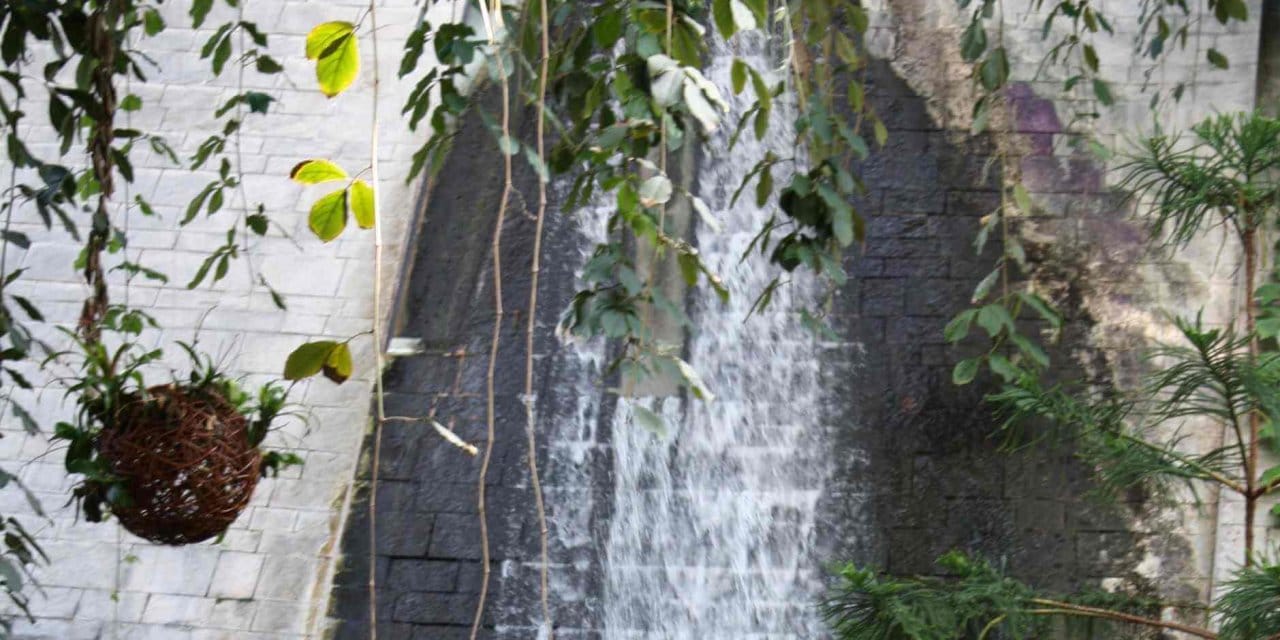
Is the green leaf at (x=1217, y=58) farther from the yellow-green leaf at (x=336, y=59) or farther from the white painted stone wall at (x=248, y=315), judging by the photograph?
the yellow-green leaf at (x=336, y=59)

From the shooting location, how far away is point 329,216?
1815 millimetres

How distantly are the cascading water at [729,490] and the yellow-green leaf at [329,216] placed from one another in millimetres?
2453

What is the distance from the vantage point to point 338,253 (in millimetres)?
4598

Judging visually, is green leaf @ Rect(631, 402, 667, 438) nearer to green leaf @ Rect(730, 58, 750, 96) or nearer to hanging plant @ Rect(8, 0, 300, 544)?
green leaf @ Rect(730, 58, 750, 96)

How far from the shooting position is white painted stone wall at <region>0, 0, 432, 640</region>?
167 inches

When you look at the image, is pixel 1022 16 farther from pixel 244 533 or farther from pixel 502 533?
pixel 244 533

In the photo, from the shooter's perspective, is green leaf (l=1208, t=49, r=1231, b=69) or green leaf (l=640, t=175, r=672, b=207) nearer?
green leaf (l=640, t=175, r=672, b=207)

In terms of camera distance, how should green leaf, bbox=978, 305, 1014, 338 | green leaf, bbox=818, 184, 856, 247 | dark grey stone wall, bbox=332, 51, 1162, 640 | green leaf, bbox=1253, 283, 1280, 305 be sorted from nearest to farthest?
green leaf, bbox=818, 184, 856, 247 → green leaf, bbox=978, 305, 1014, 338 → green leaf, bbox=1253, 283, 1280, 305 → dark grey stone wall, bbox=332, 51, 1162, 640

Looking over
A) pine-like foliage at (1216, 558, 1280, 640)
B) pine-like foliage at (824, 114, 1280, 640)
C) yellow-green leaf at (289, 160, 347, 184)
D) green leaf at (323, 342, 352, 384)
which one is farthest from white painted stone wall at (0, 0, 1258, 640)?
yellow-green leaf at (289, 160, 347, 184)

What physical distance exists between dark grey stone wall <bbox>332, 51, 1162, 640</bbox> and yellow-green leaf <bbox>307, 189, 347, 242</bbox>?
217 centimetres

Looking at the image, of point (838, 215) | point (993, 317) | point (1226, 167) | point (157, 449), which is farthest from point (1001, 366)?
point (157, 449)

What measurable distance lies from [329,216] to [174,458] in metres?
1.41

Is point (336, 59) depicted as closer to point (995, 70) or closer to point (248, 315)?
point (995, 70)

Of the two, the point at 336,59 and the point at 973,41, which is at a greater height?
the point at 973,41
